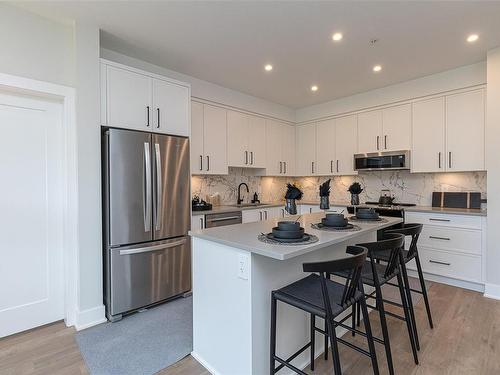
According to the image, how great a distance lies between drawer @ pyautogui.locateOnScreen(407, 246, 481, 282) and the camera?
10.5 ft

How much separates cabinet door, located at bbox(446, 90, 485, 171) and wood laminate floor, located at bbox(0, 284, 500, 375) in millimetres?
1815

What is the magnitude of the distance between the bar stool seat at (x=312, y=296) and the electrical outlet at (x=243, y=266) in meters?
0.22

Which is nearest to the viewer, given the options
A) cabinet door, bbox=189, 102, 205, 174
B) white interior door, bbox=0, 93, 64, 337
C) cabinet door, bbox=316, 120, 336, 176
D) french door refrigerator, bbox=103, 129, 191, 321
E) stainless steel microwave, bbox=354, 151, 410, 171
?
white interior door, bbox=0, 93, 64, 337

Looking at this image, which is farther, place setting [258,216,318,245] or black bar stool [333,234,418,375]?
black bar stool [333,234,418,375]

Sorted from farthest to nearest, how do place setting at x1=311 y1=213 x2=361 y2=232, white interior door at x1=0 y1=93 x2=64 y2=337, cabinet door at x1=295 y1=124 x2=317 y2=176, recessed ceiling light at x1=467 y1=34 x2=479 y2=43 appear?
cabinet door at x1=295 y1=124 x2=317 y2=176, recessed ceiling light at x1=467 y1=34 x2=479 y2=43, white interior door at x1=0 y1=93 x2=64 y2=337, place setting at x1=311 y1=213 x2=361 y2=232

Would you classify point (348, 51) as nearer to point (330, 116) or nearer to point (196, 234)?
point (330, 116)

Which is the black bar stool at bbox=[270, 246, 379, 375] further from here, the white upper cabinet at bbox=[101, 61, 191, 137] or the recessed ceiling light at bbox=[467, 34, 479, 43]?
the recessed ceiling light at bbox=[467, 34, 479, 43]

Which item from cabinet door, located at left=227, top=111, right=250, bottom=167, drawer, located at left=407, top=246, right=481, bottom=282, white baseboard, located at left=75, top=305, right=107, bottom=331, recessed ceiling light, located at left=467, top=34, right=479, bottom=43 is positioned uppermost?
recessed ceiling light, located at left=467, top=34, right=479, bottom=43

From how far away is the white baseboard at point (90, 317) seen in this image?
2436 millimetres

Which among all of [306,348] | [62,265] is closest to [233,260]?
[306,348]

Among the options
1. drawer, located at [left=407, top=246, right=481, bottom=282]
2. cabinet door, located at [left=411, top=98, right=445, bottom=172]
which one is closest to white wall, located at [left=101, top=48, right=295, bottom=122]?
cabinet door, located at [left=411, top=98, right=445, bottom=172]

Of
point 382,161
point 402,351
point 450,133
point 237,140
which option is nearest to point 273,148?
point 237,140

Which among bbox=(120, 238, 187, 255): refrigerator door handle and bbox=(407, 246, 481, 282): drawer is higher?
bbox=(120, 238, 187, 255): refrigerator door handle

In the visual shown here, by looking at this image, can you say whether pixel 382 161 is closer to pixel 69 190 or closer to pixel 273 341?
pixel 273 341
